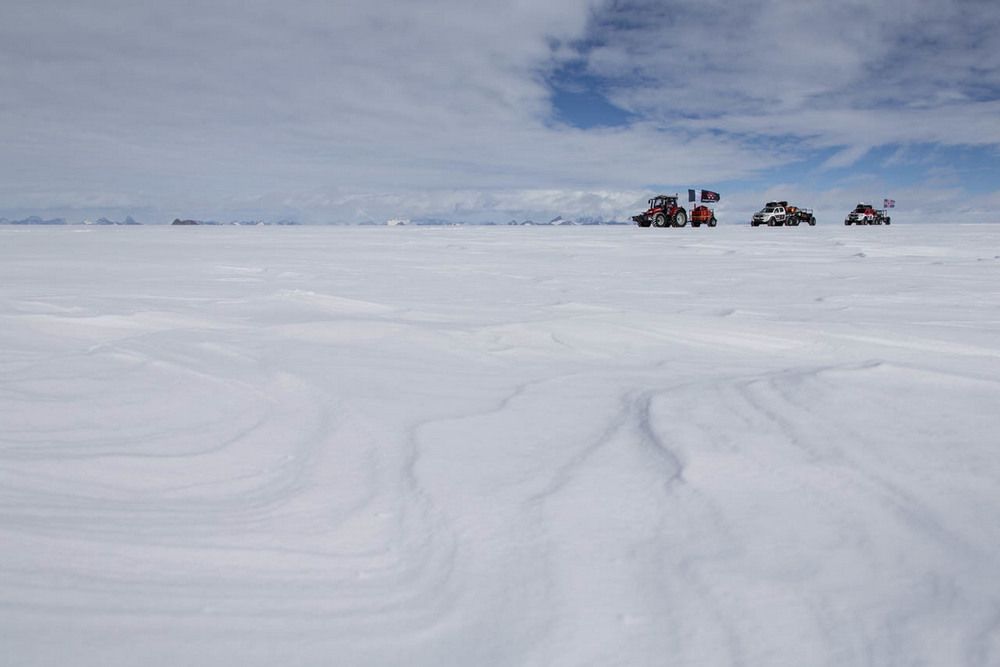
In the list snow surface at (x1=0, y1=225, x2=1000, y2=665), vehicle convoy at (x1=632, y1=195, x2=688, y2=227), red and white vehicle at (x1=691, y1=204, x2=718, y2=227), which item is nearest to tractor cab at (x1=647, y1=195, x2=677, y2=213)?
vehicle convoy at (x1=632, y1=195, x2=688, y2=227)

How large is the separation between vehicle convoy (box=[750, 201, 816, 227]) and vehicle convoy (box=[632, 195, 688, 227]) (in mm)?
5671

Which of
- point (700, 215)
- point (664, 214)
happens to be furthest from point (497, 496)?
point (700, 215)

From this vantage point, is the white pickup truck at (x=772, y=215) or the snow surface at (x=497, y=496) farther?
the white pickup truck at (x=772, y=215)

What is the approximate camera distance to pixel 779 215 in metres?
31.5

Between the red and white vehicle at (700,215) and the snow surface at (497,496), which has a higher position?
the red and white vehicle at (700,215)

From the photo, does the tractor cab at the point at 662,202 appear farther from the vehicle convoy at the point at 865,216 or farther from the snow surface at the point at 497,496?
the snow surface at the point at 497,496

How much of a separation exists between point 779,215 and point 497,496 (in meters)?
34.0

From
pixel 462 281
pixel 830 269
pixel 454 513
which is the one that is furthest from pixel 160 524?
pixel 830 269

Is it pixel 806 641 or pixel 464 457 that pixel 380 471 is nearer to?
pixel 464 457

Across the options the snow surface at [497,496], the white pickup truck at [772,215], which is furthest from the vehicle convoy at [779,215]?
the snow surface at [497,496]

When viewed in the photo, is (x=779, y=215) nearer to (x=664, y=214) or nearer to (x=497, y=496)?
(x=664, y=214)

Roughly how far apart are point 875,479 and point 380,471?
108cm

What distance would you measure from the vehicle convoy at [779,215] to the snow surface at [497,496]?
30633mm

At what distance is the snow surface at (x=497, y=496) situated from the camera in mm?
889
